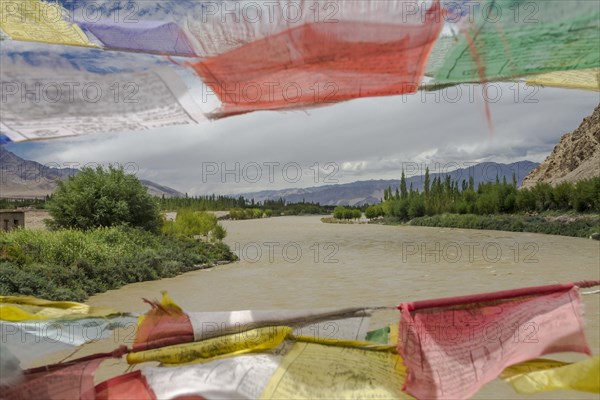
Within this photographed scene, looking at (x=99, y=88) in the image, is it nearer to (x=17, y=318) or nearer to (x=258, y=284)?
(x=17, y=318)

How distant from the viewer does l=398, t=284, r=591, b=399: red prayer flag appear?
250 cm

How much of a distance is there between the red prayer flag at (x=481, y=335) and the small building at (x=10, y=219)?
16672mm

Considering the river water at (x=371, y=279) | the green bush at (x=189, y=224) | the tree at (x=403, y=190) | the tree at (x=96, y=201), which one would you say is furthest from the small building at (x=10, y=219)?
the tree at (x=403, y=190)

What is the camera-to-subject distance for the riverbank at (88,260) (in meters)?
8.84

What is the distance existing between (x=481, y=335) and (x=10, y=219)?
17183 mm

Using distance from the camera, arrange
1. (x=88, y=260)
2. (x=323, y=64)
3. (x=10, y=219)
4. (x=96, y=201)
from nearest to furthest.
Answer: (x=323, y=64), (x=88, y=260), (x=96, y=201), (x=10, y=219)

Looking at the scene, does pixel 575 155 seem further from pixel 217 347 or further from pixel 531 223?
pixel 217 347

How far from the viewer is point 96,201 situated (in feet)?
51.6

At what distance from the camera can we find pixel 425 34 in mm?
2090

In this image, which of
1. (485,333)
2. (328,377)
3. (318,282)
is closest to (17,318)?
(328,377)

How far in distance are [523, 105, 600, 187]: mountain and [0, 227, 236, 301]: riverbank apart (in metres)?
64.7

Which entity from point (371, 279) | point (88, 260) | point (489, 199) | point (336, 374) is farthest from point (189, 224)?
point (489, 199)

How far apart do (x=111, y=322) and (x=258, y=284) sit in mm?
9196

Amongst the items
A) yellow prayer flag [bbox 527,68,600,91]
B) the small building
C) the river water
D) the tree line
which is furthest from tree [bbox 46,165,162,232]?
yellow prayer flag [bbox 527,68,600,91]
